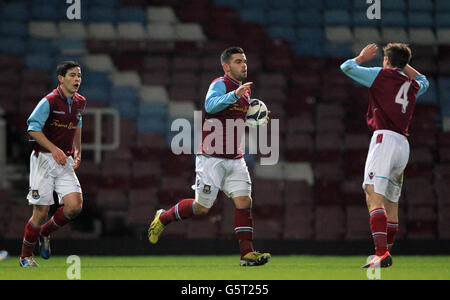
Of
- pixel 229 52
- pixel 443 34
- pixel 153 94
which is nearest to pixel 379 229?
pixel 229 52

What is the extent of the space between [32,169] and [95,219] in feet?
8.94

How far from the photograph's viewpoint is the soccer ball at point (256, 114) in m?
6.03

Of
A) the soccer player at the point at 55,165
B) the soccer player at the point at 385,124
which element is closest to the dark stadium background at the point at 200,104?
the soccer player at the point at 55,165

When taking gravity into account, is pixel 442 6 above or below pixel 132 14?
above

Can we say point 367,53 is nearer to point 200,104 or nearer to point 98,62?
point 200,104

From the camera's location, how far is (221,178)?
5984mm

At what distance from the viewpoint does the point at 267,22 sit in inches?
431

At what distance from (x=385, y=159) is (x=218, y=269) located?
170cm

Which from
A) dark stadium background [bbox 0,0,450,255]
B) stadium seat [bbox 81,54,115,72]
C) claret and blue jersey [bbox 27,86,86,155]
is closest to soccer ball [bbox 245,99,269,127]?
claret and blue jersey [bbox 27,86,86,155]

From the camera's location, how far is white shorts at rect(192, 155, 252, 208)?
592cm

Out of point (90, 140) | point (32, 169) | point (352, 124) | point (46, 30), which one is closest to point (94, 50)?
point (46, 30)

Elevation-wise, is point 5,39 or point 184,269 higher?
point 5,39
